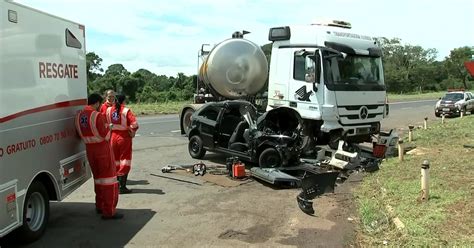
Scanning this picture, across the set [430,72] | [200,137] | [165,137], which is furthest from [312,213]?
[430,72]

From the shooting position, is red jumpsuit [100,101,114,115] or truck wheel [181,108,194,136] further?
truck wheel [181,108,194,136]

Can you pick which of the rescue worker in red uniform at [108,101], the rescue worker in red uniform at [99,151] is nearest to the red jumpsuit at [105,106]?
the rescue worker in red uniform at [108,101]

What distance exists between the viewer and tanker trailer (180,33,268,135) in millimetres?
13664

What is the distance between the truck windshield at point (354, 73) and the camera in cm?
1085

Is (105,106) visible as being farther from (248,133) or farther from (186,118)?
(186,118)

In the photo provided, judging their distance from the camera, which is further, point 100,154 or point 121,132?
point 121,132

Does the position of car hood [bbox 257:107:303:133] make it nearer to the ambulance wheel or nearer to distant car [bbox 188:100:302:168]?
distant car [bbox 188:100:302:168]

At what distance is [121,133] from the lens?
858 centimetres

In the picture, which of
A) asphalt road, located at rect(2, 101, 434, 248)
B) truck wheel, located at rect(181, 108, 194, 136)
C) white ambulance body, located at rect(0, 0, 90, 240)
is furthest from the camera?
truck wheel, located at rect(181, 108, 194, 136)

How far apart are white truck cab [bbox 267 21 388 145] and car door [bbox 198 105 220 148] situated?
144cm

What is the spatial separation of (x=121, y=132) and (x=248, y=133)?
133 inches

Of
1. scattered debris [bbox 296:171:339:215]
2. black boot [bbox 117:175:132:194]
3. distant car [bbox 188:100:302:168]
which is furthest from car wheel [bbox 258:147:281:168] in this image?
black boot [bbox 117:175:132:194]

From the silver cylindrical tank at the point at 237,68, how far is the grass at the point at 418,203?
14.4ft

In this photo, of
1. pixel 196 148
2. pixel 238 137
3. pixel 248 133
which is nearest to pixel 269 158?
pixel 248 133
